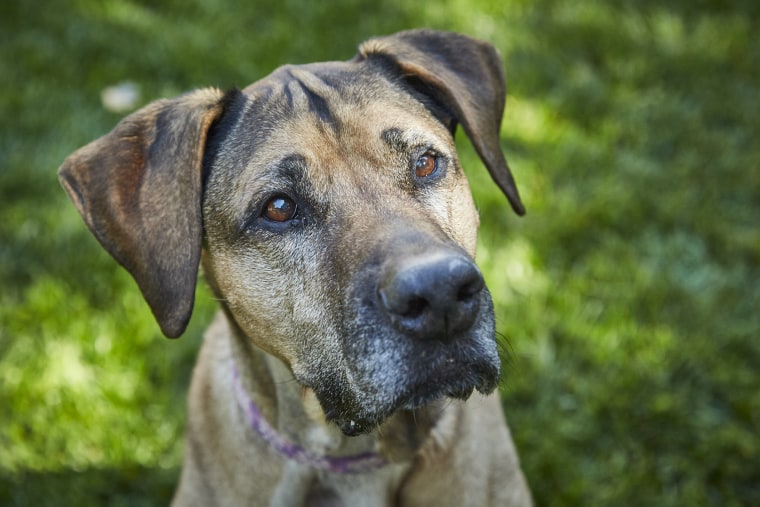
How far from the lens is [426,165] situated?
124 inches

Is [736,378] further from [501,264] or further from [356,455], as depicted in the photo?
[356,455]

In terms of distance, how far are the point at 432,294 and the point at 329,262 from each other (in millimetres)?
520

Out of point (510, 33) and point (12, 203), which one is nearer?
point (12, 203)

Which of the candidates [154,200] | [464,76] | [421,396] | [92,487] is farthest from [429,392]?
[92,487]

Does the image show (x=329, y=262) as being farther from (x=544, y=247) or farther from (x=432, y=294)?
(x=544, y=247)

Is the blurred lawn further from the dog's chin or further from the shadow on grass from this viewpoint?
the dog's chin

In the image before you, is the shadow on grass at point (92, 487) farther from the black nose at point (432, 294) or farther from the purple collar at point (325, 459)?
the black nose at point (432, 294)

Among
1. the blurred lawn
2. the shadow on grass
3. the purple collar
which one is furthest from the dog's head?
the shadow on grass

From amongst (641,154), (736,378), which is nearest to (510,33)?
(641,154)

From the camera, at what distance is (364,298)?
2.63 m

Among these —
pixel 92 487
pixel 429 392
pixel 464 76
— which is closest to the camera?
pixel 429 392

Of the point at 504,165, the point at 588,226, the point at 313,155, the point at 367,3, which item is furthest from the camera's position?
the point at 367,3

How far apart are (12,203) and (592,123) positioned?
4.24 m

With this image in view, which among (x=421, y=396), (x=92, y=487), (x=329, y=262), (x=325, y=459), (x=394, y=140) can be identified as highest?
(x=394, y=140)
